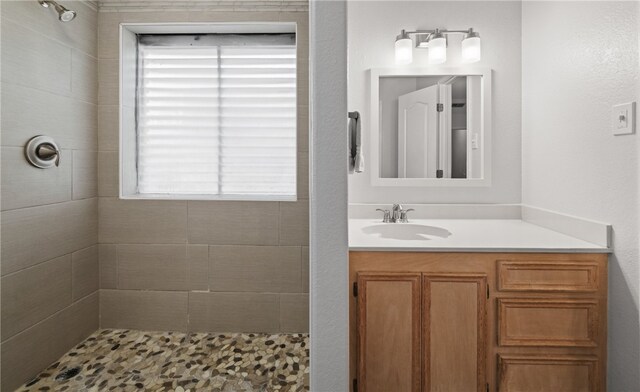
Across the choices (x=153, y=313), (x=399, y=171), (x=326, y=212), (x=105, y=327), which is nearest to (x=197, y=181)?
(x=153, y=313)

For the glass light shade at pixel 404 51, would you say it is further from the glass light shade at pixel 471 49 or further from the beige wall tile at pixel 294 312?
the beige wall tile at pixel 294 312

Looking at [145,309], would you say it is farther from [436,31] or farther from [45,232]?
[436,31]

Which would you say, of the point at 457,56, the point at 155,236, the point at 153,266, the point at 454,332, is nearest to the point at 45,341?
the point at 153,266

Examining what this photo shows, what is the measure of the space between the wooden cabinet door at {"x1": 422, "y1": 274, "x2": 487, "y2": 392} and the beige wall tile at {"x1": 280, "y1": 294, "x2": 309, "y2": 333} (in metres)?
1.06

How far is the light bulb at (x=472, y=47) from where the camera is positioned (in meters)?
2.23

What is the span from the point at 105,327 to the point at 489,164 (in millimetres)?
2693

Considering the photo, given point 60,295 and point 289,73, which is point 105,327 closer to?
point 60,295

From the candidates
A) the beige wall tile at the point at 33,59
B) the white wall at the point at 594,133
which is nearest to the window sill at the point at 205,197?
the beige wall tile at the point at 33,59

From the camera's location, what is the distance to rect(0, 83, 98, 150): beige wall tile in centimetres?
189

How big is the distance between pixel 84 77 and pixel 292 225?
158 cm

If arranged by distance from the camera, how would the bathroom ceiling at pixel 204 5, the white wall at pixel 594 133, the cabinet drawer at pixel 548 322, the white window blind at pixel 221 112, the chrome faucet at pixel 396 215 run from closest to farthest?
the white wall at pixel 594 133
the cabinet drawer at pixel 548 322
the chrome faucet at pixel 396 215
the bathroom ceiling at pixel 204 5
the white window blind at pixel 221 112

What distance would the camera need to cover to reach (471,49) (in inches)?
88.0

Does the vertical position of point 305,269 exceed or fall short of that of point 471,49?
it falls short

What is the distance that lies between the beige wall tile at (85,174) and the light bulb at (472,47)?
239cm
